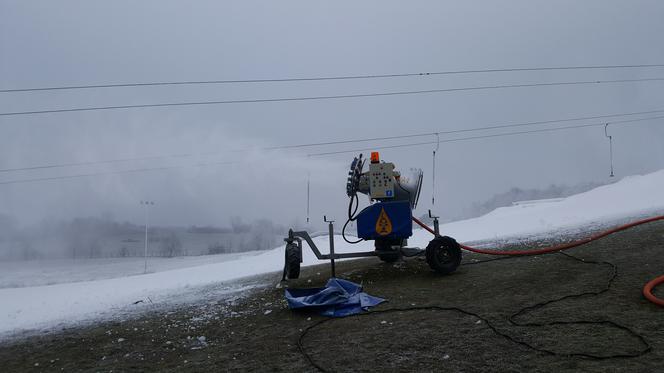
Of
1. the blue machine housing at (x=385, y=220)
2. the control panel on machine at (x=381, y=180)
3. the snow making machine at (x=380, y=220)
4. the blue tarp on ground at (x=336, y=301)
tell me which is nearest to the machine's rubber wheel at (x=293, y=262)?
the snow making machine at (x=380, y=220)

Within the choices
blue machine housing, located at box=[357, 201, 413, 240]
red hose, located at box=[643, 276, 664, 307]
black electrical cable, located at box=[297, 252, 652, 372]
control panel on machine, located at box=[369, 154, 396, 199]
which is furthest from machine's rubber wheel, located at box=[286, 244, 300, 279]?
red hose, located at box=[643, 276, 664, 307]

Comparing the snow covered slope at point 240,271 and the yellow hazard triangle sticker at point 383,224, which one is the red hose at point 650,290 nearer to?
the yellow hazard triangle sticker at point 383,224

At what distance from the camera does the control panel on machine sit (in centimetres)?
843

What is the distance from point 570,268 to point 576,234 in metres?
4.74

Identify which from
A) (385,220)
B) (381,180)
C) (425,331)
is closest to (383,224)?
(385,220)

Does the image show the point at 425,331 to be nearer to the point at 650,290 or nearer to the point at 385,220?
the point at 650,290

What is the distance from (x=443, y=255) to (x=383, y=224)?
1266 millimetres

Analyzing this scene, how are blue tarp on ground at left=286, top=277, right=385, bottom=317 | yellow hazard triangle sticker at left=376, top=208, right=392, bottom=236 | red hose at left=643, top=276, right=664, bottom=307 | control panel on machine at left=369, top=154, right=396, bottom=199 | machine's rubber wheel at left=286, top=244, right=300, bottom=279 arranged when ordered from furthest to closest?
1. machine's rubber wheel at left=286, top=244, right=300, bottom=279
2. control panel on machine at left=369, top=154, right=396, bottom=199
3. yellow hazard triangle sticker at left=376, top=208, right=392, bottom=236
4. blue tarp on ground at left=286, top=277, right=385, bottom=317
5. red hose at left=643, top=276, right=664, bottom=307

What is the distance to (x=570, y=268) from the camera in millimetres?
7223

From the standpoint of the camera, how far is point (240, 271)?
53.3 ft

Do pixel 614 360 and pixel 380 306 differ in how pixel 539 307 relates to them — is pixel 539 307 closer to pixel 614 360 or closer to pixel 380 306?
pixel 614 360

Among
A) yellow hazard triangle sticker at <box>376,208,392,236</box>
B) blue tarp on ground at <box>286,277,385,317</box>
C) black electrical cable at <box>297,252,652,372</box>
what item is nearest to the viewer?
black electrical cable at <box>297,252,652,372</box>

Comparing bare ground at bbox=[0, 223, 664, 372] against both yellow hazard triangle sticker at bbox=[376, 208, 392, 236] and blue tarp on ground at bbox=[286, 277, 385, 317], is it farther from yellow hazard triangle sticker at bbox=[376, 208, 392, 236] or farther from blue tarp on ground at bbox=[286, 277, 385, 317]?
yellow hazard triangle sticker at bbox=[376, 208, 392, 236]

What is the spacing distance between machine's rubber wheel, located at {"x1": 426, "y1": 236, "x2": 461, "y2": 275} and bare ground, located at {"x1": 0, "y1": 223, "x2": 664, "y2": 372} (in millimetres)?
199
